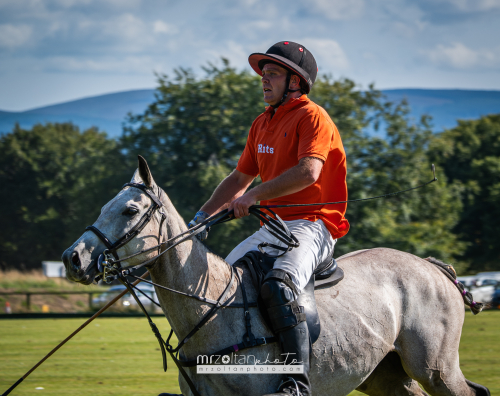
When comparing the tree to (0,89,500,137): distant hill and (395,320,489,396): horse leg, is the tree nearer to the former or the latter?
(395,320,489,396): horse leg

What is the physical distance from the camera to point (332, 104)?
27.7m

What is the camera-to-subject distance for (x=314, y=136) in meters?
4.12

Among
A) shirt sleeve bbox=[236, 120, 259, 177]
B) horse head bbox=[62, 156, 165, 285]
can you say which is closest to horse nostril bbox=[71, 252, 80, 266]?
horse head bbox=[62, 156, 165, 285]

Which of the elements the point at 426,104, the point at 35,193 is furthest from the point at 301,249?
the point at 426,104

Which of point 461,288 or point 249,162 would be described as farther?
point 461,288

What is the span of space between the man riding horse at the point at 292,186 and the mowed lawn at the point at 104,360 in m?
4.47

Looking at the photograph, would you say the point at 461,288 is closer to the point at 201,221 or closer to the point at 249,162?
the point at 249,162

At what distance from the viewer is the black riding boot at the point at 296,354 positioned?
12.5 feet

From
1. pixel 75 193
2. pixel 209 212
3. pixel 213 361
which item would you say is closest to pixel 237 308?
pixel 213 361

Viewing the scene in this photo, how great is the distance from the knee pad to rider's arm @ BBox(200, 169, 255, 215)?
1.01m

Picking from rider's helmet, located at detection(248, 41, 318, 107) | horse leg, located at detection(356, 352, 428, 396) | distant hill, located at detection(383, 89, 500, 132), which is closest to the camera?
rider's helmet, located at detection(248, 41, 318, 107)

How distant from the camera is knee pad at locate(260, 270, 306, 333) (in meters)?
3.82

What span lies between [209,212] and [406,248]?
22115mm

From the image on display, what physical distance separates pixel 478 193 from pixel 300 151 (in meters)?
36.6
